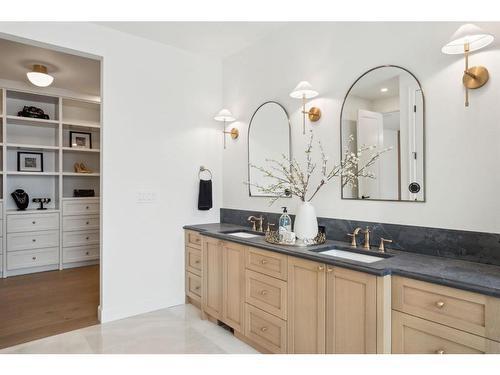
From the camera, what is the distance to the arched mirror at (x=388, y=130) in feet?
6.64

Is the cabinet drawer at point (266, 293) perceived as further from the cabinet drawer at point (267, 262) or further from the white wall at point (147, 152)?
the white wall at point (147, 152)

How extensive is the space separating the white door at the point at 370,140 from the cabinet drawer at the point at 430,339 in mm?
877

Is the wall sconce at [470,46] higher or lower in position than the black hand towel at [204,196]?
higher

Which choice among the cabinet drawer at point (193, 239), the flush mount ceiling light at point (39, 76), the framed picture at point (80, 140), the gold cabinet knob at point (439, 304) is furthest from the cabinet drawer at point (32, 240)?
the gold cabinet knob at point (439, 304)

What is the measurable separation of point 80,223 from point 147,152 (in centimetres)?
234

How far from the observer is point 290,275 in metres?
2.08

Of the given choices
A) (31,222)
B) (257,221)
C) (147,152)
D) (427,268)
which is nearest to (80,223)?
(31,222)

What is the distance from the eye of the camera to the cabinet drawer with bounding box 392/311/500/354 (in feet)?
4.45

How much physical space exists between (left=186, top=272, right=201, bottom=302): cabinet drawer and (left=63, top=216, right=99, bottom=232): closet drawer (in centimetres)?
226

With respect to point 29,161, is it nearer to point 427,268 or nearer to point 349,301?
point 349,301

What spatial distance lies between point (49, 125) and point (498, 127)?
5212 mm

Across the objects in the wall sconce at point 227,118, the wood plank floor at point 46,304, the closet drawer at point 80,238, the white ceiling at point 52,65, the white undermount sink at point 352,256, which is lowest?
the wood plank floor at point 46,304

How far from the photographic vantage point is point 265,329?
2260 millimetres

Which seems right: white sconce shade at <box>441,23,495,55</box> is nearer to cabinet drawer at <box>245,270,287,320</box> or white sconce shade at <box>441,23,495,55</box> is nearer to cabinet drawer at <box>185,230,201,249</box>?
cabinet drawer at <box>245,270,287,320</box>
